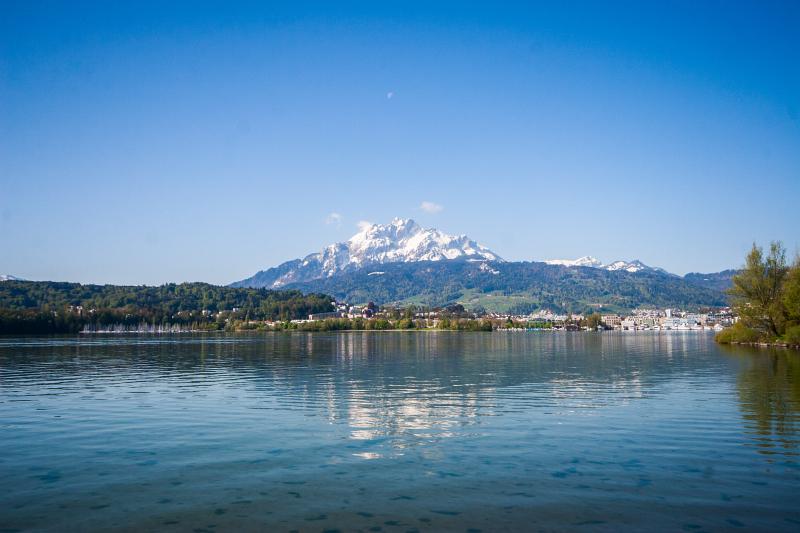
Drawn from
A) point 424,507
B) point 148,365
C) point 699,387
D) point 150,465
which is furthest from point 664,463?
point 148,365

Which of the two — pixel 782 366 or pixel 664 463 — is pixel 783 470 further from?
pixel 782 366

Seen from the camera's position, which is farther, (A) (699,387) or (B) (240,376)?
(B) (240,376)

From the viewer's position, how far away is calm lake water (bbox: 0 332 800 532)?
15273 millimetres

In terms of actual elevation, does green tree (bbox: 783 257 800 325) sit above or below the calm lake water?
above

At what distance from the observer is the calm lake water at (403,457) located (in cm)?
1527

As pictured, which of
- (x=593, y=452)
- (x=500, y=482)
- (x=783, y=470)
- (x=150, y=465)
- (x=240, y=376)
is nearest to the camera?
(x=500, y=482)

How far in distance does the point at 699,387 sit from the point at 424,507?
1332 inches

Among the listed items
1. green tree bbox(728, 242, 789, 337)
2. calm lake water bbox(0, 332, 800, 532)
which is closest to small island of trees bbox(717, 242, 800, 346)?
green tree bbox(728, 242, 789, 337)

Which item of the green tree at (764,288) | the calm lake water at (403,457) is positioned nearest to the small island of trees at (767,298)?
Result: the green tree at (764,288)

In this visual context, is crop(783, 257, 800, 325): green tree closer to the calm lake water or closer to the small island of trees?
the small island of trees

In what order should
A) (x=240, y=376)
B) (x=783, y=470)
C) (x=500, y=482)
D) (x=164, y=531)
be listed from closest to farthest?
(x=164, y=531), (x=500, y=482), (x=783, y=470), (x=240, y=376)

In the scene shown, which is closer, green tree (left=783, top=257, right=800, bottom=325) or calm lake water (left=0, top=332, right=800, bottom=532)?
calm lake water (left=0, top=332, right=800, bottom=532)

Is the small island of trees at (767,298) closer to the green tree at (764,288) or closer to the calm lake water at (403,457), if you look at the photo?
the green tree at (764,288)

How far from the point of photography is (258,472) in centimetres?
1950
